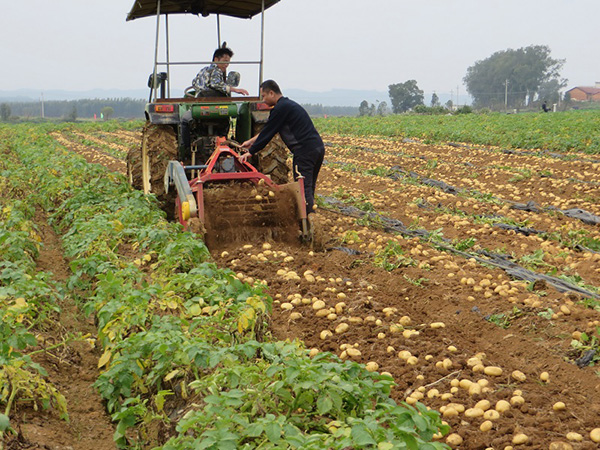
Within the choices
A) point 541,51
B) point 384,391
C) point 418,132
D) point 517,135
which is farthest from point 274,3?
point 541,51

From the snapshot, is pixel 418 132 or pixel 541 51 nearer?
pixel 418 132

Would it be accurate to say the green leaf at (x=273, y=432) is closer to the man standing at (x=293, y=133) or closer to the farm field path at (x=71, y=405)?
the farm field path at (x=71, y=405)

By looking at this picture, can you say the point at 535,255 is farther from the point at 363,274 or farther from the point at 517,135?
the point at 517,135

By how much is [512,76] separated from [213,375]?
3735 inches

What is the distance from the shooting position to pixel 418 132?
23391 mm

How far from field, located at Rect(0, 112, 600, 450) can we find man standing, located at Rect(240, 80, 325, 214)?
0.87m

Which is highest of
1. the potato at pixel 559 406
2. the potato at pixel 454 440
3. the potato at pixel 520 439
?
the potato at pixel 559 406

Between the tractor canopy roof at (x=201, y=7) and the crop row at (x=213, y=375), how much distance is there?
3.43m

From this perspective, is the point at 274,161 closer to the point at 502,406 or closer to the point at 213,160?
the point at 213,160

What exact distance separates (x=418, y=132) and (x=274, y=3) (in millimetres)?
15662

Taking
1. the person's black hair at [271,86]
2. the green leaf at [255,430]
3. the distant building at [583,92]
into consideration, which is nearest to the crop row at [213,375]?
the green leaf at [255,430]

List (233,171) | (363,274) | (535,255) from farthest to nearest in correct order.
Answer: (233,171) < (535,255) < (363,274)

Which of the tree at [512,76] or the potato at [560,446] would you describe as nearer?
the potato at [560,446]

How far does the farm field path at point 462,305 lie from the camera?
356 cm
